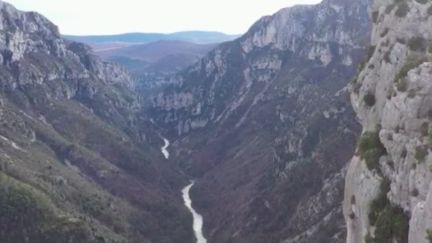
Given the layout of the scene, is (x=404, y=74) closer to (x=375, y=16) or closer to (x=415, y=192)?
(x=415, y=192)

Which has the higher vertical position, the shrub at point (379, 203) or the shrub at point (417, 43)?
the shrub at point (417, 43)

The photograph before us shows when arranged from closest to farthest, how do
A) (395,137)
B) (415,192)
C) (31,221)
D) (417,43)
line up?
(415,192), (395,137), (417,43), (31,221)

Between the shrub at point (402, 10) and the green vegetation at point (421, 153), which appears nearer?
the green vegetation at point (421, 153)

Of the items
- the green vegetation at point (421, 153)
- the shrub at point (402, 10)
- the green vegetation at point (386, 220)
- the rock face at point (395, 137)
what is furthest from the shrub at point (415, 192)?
the shrub at point (402, 10)

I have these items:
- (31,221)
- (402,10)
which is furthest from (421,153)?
(31,221)

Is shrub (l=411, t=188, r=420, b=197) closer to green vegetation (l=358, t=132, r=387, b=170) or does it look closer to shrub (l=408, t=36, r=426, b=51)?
green vegetation (l=358, t=132, r=387, b=170)

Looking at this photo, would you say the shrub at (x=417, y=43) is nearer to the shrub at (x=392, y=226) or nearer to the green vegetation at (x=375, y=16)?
the green vegetation at (x=375, y=16)

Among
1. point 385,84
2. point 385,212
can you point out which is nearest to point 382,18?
point 385,84
